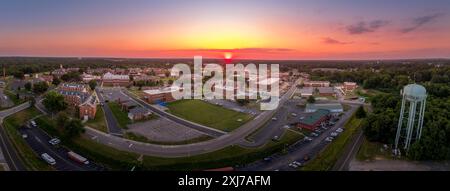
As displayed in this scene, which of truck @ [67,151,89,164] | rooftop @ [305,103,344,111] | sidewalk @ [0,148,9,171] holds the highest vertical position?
rooftop @ [305,103,344,111]

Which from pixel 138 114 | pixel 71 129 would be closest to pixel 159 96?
pixel 138 114

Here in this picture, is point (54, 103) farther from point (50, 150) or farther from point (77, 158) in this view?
point (77, 158)

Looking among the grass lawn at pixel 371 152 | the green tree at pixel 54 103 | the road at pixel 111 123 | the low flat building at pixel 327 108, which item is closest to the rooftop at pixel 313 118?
the low flat building at pixel 327 108

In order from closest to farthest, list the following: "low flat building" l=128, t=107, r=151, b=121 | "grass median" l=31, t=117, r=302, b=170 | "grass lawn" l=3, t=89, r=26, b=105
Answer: "grass median" l=31, t=117, r=302, b=170, "low flat building" l=128, t=107, r=151, b=121, "grass lawn" l=3, t=89, r=26, b=105

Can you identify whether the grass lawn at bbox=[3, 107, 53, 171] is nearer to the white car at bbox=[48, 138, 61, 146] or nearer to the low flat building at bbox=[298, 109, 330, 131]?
the white car at bbox=[48, 138, 61, 146]

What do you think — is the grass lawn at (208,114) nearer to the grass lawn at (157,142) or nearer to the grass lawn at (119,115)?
the grass lawn at (157,142)

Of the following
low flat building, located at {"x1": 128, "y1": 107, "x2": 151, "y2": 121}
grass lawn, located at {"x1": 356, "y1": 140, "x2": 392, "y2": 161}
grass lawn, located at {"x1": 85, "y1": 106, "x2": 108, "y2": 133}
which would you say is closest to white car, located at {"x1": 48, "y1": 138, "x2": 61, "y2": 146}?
grass lawn, located at {"x1": 85, "y1": 106, "x2": 108, "y2": 133}
